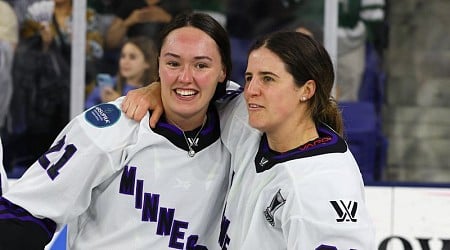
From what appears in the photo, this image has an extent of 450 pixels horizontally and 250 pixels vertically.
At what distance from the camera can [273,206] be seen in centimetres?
223

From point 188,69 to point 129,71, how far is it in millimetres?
2297

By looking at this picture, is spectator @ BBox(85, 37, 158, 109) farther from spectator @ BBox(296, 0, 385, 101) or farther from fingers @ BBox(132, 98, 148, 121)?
fingers @ BBox(132, 98, 148, 121)

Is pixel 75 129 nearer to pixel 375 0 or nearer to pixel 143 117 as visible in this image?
pixel 143 117

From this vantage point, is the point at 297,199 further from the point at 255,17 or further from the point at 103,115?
the point at 255,17

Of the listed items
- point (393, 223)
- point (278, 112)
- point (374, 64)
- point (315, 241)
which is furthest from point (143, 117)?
point (374, 64)

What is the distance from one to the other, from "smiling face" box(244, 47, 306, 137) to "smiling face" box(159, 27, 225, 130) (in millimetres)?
163

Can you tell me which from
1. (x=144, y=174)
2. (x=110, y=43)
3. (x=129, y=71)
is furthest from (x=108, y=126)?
(x=110, y=43)

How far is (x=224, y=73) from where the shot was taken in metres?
2.53

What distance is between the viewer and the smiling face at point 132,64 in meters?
4.66

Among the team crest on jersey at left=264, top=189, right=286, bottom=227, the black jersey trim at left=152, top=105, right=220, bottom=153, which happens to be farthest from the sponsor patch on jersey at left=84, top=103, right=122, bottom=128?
the team crest on jersey at left=264, top=189, right=286, bottom=227

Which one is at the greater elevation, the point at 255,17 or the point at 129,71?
the point at 255,17

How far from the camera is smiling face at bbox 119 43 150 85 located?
183 inches

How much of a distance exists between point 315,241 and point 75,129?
671 mm

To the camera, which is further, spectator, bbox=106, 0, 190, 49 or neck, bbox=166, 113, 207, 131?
spectator, bbox=106, 0, 190, 49
